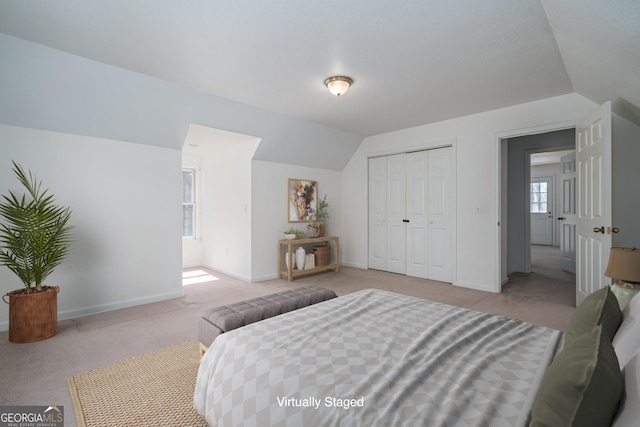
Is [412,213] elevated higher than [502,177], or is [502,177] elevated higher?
[502,177]

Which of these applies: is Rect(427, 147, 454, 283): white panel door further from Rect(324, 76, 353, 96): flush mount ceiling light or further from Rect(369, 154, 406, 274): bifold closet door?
Rect(324, 76, 353, 96): flush mount ceiling light

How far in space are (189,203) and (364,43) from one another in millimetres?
4935

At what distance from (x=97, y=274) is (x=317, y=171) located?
12.5ft

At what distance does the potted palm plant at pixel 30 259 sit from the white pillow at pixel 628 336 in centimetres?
397

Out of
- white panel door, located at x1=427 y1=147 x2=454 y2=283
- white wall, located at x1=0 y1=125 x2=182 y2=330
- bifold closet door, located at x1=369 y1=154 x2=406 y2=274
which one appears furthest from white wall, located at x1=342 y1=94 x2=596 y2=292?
white wall, located at x1=0 y1=125 x2=182 y2=330

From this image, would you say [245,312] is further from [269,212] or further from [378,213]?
[378,213]

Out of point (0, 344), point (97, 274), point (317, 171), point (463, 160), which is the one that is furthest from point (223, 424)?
point (317, 171)

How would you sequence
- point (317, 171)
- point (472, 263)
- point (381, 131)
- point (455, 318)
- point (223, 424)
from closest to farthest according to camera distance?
point (223, 424)
point (455, 318)
point (472, 263)
point (381, 131)
point (317, 171)

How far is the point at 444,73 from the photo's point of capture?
3.11 metres

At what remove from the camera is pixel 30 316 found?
8.93 ft

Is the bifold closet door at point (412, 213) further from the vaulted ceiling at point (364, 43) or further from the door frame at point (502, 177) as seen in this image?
the vaulted ceiling at point (364, 43)

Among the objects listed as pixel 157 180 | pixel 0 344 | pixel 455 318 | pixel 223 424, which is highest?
pixel 157 180

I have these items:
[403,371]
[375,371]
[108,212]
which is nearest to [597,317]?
[403,371]

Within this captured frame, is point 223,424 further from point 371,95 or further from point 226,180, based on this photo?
point 226,180
